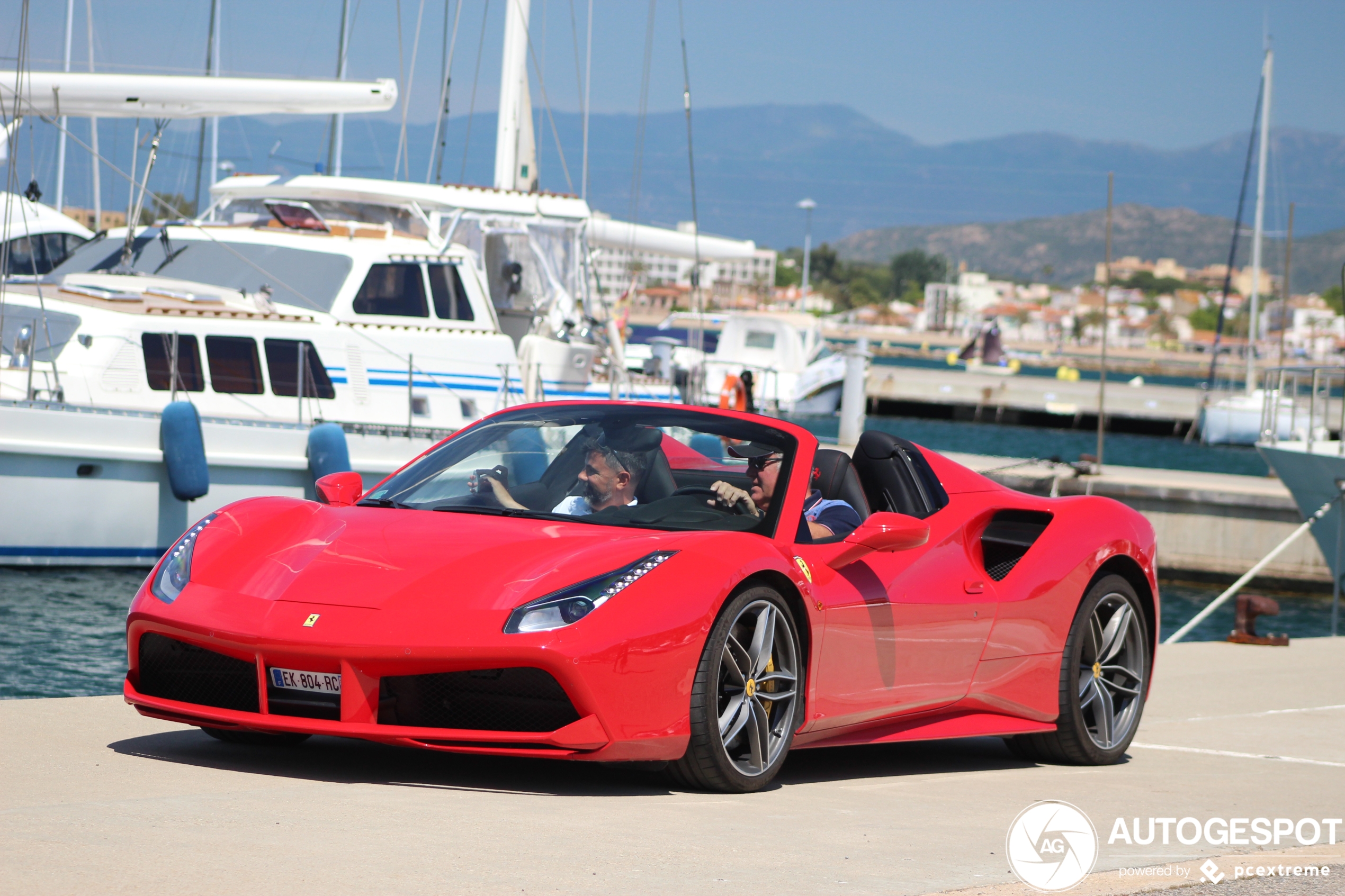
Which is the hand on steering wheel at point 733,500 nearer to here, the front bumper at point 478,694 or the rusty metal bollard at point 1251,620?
the front bumper at point 478,694

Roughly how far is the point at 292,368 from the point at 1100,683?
37.2 ft

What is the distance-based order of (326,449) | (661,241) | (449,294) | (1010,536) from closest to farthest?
1. (1010,536)
2. (326,449)
3. (449,294)
4. (661,241)

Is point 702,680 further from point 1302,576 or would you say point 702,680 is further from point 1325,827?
point 1302,576

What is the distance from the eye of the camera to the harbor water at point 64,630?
11.1 m

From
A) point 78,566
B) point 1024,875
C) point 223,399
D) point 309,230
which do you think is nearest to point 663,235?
point 309,230

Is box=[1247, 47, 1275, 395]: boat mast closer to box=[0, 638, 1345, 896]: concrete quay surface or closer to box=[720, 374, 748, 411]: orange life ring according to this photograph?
box=[720, 374, 748, 411]: orange life ring

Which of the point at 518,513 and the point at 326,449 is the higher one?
the point at 518,513

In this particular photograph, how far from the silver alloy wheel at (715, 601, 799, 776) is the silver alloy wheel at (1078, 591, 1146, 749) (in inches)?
74.5

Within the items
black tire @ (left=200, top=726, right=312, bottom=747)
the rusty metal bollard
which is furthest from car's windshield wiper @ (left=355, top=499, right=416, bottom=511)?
the rusty metal bollard

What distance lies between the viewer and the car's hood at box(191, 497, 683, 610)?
4.86 metres

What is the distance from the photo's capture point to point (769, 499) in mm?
5676

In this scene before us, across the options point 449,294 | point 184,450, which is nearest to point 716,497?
point 184,450

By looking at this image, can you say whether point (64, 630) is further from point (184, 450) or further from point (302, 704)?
point (302, 704)

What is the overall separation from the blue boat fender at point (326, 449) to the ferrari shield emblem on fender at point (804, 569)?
11193mm
